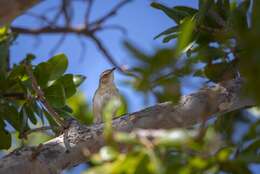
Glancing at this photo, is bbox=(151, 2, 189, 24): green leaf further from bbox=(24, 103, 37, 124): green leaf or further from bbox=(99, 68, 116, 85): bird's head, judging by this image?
bbox=(99, 68, 116, 85): bird's head

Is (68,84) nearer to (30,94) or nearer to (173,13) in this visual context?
(30,94)

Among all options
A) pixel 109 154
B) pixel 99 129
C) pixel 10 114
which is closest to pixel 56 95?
pixel 10 114

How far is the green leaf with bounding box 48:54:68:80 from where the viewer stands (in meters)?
3.47

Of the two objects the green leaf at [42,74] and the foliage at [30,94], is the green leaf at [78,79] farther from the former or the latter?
the green leaf at [42,74]

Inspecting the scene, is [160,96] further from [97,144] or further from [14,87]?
[14,87]

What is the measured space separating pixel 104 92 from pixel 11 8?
2062mm

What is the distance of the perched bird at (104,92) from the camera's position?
396cm

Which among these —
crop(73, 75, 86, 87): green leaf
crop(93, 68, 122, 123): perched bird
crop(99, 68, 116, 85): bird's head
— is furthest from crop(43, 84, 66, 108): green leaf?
crop(99, 68, 116, 85): bird's head

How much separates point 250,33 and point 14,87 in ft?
7.46

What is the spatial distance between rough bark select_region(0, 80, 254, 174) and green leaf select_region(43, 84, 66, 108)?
701 mm

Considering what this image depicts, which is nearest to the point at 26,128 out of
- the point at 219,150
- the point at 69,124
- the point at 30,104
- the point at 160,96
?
the point at 30,104

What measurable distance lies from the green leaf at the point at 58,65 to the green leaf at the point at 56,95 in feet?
0.37

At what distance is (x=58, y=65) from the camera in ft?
11.5

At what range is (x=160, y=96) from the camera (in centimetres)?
168
